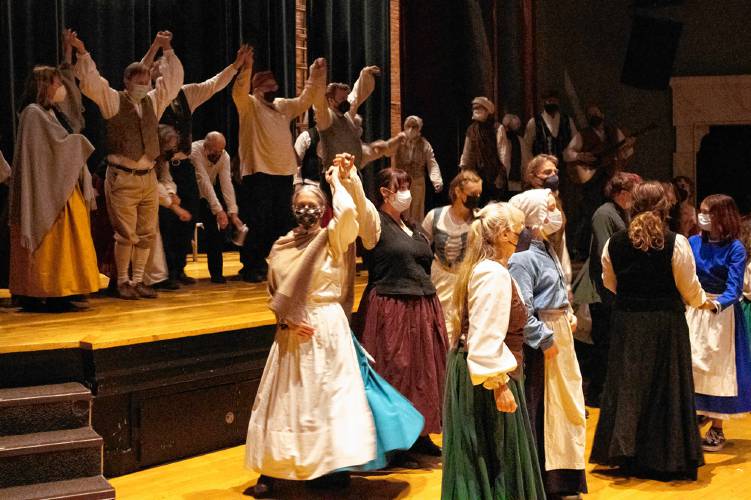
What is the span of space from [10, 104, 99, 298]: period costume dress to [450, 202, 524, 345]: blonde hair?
107 inches

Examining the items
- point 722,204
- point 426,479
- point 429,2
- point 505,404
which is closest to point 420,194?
point 429,2

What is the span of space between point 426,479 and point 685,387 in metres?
1.18

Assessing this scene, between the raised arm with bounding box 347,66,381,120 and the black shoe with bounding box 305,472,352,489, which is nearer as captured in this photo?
the black shoe with bounding box 305,472,352,489

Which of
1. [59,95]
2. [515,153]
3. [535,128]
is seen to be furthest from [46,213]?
[535,128]

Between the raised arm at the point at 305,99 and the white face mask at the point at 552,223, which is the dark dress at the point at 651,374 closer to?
the white face mask at the point at 552,223

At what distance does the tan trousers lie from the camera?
6.09m

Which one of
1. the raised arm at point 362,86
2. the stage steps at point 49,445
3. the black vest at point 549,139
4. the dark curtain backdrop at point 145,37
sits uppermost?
the dark curtain backdrop at point 145,37

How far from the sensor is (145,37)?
773cm

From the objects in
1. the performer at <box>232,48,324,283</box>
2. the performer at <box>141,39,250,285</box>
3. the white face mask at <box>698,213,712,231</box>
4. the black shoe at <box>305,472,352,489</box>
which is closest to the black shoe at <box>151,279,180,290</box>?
the performer at <box>141,39,250,285</box>

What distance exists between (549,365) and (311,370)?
915 millimetres

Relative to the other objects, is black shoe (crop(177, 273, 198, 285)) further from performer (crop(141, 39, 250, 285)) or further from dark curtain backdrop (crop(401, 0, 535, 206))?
dark curtain backdrop (crop(401, 0, 535, 206))

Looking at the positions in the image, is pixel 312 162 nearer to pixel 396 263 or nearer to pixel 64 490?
pixel 396 263

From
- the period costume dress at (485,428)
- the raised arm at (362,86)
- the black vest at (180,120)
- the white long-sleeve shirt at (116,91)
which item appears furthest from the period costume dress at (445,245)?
the raised arm at (362,86)

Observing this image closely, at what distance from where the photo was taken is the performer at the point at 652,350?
169 inches
